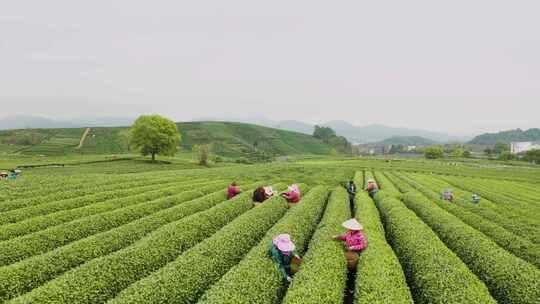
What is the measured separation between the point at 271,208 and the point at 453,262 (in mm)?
9297

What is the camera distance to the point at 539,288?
819cm

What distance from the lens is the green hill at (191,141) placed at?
110 m

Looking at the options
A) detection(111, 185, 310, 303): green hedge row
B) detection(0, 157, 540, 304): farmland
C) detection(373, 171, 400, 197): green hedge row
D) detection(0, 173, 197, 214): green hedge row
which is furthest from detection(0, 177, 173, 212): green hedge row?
detection(373, 171, 400, 197): green hedge row

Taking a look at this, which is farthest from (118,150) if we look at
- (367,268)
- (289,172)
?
(367,268)

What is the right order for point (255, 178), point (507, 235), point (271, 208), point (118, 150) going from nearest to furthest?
point (507, 235)
point (271, 208)
point (255, 178)
point (118, 150)

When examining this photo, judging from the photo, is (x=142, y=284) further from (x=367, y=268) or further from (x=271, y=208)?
(x=271, y=208)

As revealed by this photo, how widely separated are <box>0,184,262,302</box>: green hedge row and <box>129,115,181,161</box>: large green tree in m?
59.0

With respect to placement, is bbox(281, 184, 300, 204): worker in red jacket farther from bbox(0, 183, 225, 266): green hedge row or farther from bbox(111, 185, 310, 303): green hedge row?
bbox(0, 183, 225, 266): green hedge row

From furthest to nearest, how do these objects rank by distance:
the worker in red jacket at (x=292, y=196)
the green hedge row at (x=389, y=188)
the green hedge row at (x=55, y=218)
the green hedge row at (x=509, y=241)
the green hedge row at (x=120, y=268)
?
the green hedge row at (x=389, y=188)
the worker in red jacket at (x=292, y=196)
the green hedge row at (x=55, y=218)
the green hedge row at (x=509, y=241)
the green hedge row at (x=120, y=268)

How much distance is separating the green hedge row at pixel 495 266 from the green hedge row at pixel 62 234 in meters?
14.8

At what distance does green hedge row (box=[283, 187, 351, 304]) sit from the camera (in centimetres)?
730

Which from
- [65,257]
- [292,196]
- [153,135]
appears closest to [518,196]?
[292,196]

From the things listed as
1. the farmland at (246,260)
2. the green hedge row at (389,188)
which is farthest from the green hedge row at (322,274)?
the green hedge row at (389,188)

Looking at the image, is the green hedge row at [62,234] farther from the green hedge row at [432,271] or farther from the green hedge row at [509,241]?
the green hedge row at [509,241]
